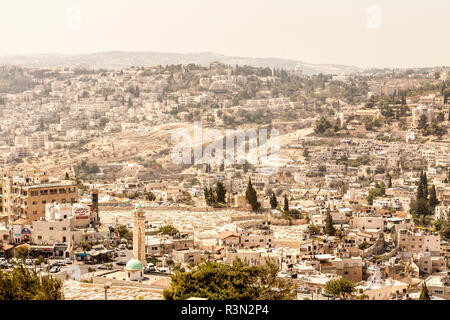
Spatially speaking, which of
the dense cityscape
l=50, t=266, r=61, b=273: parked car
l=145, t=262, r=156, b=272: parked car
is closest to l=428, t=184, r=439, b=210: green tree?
the dense cityscape

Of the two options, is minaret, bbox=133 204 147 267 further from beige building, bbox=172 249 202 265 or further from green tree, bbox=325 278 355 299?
green tree, bbox=325 278 355 299

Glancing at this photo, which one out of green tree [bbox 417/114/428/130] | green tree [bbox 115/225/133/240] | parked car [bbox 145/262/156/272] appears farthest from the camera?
green tree [bbox 417/114/428/130]

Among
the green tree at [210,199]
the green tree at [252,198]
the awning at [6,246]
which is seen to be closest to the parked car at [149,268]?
the awning at [6,246]

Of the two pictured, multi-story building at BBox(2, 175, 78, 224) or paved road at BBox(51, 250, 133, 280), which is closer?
paved road at BBox(51, 250, 133, 280)

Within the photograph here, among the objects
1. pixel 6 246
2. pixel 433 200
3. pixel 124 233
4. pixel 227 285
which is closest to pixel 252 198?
pixel 433 200
